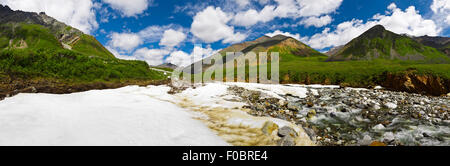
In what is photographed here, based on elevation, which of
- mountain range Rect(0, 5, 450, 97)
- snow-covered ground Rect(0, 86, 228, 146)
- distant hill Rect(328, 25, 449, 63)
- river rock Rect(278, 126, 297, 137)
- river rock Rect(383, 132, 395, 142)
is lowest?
river rock Rect(383, 132, 395, 142)

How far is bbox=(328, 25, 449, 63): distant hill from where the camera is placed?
133 meters

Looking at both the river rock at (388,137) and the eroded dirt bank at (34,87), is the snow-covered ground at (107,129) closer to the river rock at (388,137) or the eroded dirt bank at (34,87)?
the river rock at (388,137)

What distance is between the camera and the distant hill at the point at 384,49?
13300cm

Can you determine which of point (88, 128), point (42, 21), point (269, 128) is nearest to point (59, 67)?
point (88, 128)

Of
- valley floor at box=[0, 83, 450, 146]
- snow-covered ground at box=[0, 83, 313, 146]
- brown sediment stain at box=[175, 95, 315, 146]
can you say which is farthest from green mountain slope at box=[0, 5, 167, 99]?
brown sediment stain at box=[175, 95, 315, 146]

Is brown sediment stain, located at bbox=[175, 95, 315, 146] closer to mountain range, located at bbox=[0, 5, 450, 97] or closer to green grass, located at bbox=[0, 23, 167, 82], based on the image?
mountain range, located at bbox=[0, 5, 450, 97]

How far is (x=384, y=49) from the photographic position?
146 m

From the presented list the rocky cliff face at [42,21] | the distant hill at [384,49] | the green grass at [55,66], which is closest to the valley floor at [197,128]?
the green grass at [55,66]

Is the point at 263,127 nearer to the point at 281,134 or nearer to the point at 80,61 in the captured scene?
the point at 281,134

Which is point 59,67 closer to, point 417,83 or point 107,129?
point 107,129

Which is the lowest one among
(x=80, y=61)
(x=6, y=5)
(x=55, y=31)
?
(x=80, y=61)
